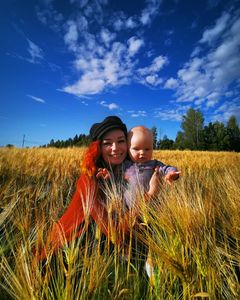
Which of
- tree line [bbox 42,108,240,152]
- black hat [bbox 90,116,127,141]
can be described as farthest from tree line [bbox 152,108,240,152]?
black hat [bbox 90,116,127,141]

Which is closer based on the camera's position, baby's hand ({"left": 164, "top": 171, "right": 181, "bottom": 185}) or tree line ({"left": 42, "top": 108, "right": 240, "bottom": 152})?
baby's hand ({"left": 164, "top": 171, "right": 181, "bottom": 185})

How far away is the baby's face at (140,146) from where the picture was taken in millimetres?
1466

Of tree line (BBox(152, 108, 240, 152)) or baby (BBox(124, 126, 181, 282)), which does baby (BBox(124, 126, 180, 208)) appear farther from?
tree line (BBox(152, 108, 240, 152))

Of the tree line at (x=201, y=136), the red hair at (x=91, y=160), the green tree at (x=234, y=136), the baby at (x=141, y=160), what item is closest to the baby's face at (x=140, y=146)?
the baby at (x=141, y=160)

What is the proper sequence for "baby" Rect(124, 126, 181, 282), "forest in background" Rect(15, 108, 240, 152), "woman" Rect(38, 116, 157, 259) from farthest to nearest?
"forest in background" Rect(15, 108, 240, 152) < "baby" Rect(124, 126, 181, 282) < "woman" Rect(38, 116, 157, 259)

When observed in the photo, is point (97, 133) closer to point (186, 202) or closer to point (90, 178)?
point (90, 178)

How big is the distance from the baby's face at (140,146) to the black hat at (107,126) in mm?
124

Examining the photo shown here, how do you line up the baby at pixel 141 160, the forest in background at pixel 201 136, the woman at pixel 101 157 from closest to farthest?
1. the woman at pixel 101 157
2. the baby at pixel 141 160
3. the forest in background at pixel 201 136

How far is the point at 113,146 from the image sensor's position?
4.81 feet

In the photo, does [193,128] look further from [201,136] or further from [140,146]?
[140,146]

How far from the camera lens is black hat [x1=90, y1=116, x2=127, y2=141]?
1.48 metres

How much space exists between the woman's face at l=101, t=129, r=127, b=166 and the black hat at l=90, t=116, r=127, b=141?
1.4 inches

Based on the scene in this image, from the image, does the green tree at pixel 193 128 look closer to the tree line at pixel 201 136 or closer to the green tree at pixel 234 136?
the tree line at pixel 201 136

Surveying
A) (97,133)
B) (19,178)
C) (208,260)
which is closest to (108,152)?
(97,133)
